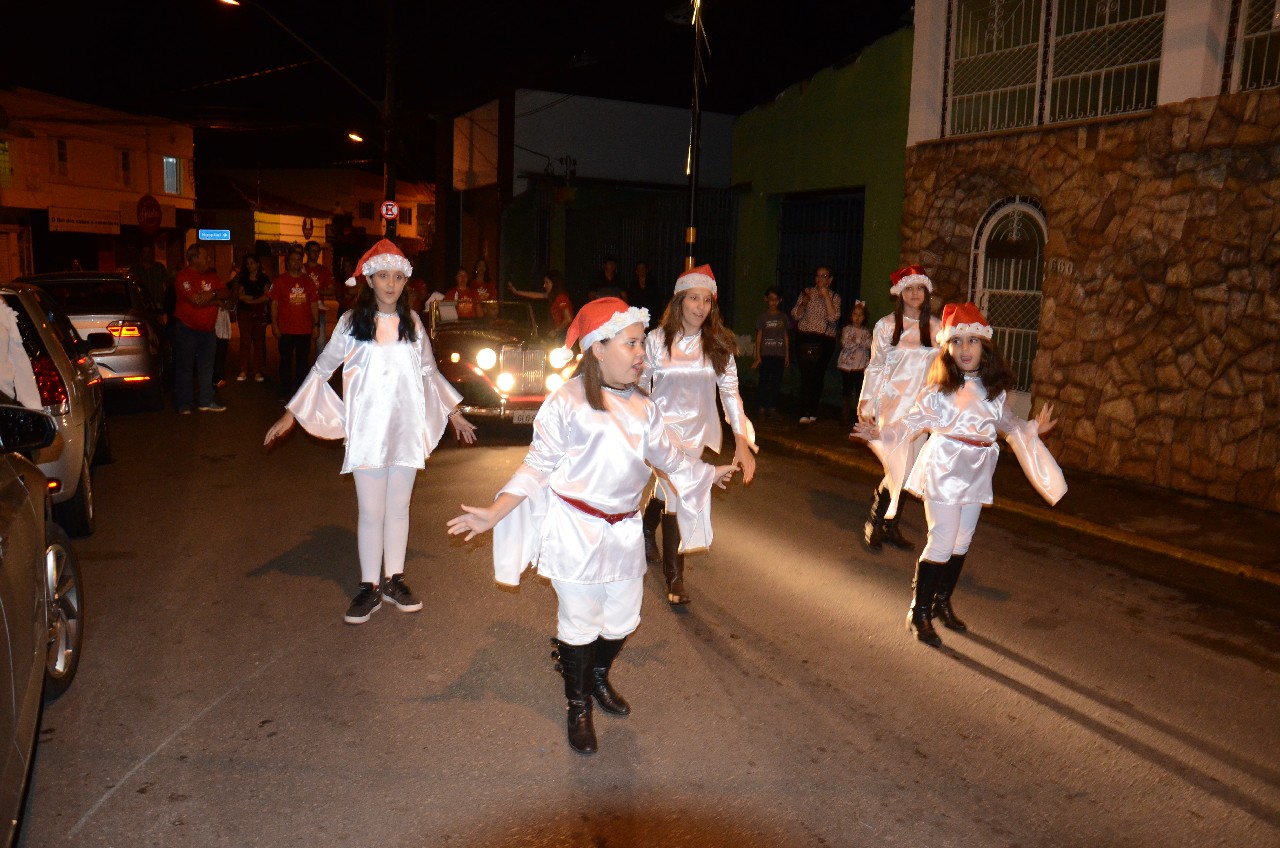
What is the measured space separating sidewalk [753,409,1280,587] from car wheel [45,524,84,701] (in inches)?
283

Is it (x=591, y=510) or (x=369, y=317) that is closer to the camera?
(x=591, y=510)

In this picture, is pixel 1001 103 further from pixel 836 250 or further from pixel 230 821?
pixel 230 821

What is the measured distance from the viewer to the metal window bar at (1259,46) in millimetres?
9258

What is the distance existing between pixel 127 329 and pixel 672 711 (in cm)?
1074

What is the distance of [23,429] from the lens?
4.00m

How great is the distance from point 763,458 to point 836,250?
20.2 feet

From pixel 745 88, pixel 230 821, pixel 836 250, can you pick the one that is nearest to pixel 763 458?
pixel 836 250

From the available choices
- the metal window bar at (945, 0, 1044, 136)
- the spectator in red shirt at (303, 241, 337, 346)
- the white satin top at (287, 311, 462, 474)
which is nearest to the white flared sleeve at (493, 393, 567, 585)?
the white satin top at (287, 311, 462, 474)

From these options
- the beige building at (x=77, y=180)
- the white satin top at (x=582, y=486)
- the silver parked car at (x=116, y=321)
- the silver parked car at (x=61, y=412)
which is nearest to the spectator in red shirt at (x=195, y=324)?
the silver parked car at (x=116, y=321)

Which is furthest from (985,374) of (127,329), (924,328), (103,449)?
(127,329)

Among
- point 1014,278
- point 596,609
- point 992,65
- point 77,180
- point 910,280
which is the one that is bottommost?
point 596,609

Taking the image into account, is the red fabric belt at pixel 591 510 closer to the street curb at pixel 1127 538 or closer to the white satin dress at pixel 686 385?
the white satin dress at pixel 686 385

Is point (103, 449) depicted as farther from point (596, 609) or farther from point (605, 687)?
point (596, 609)

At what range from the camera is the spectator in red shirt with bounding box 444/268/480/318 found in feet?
41.1
